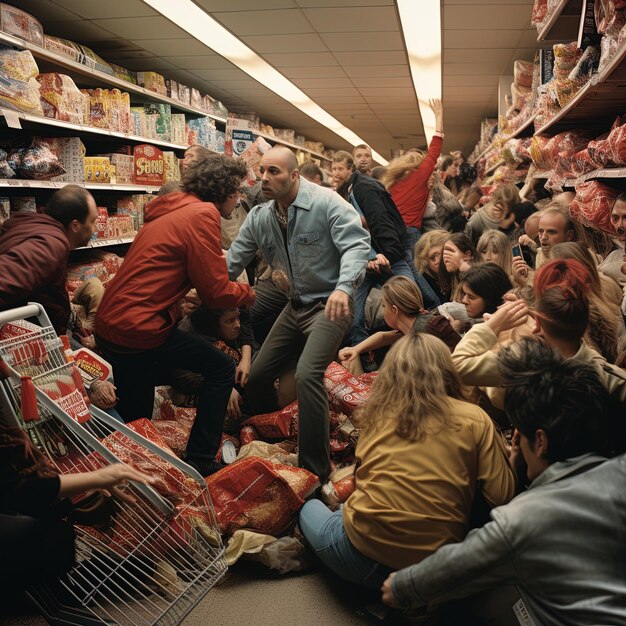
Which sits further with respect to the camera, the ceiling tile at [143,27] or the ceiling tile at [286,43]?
the ceiling tile at [286,43]

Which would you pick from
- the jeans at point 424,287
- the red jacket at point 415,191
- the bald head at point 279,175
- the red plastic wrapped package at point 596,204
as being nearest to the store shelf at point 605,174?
the red plastic wrapped package at point 596,204

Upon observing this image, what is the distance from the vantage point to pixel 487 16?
5.31 metres

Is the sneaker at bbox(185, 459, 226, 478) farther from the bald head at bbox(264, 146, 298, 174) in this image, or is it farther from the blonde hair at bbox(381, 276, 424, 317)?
the bald head at bbox(264, 146, 298, 174)

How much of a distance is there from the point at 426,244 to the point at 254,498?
2408mm

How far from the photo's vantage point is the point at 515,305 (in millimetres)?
2324

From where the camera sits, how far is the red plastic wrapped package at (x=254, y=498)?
8.59 ft

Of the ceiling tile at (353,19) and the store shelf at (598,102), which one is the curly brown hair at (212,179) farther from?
the ceiling tile at (353,19)

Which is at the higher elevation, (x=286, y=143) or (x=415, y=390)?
(x=286, y=143)

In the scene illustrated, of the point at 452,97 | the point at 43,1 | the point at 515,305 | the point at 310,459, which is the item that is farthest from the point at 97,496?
the point at 452,97

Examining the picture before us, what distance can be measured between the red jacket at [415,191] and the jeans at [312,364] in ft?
7.47

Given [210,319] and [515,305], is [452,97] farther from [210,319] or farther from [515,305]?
[515,305]

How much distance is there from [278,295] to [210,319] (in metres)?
0.63


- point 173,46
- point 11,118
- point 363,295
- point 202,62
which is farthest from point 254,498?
point 202,62

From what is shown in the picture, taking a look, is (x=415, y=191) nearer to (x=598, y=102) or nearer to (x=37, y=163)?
(x=598, y=102)
